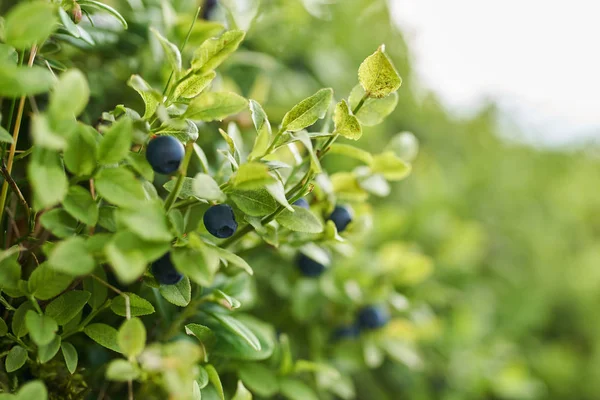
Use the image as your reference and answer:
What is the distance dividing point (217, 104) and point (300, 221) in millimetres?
152

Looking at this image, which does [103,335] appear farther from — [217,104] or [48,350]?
[217,104]

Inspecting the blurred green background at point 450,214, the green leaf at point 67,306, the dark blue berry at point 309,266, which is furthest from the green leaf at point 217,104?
the dark blue berry at point 309,266

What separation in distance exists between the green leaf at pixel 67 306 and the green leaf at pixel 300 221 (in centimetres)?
21

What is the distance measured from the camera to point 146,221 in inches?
17.5

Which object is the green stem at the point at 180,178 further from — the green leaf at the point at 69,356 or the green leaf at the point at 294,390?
the green leaf at the point at 294,390

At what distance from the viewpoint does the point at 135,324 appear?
Result: 0.46m

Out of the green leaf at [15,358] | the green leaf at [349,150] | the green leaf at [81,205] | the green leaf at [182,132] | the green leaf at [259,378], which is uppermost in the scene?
the green leaf at [349,150]

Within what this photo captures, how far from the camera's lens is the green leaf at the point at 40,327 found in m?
0.50

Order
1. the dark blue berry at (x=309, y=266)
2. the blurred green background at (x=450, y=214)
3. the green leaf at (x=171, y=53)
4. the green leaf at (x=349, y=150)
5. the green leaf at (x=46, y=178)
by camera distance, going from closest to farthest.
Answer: the green leaf at (x=46, y=178) → the green leaf at (x=171, y=53) → the green leaf at (x=349, y=150) → the dark blue berry at (x=309, y=266) → the blurred green background at (x=450, y=214)

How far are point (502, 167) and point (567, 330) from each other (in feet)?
1.99

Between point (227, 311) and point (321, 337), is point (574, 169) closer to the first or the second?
point (321, 337)

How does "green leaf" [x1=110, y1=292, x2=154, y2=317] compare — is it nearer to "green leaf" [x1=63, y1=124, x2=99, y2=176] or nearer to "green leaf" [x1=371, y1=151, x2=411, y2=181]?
"green leaf" [x1=63, y1=124, x2=99, y2=176]

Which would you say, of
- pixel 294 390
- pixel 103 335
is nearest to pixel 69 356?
pixel 103 335

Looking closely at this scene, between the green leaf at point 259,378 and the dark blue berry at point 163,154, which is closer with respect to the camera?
the dark blue berry at point 163,154
